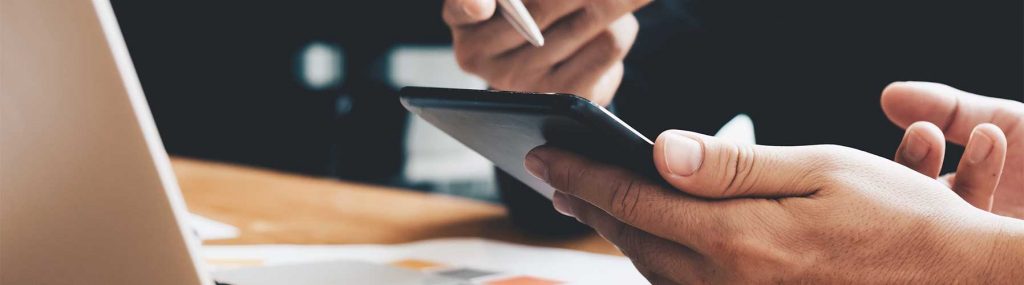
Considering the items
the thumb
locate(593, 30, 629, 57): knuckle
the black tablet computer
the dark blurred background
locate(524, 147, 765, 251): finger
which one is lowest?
the dark blurred background

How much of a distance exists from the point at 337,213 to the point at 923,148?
24.9 inches

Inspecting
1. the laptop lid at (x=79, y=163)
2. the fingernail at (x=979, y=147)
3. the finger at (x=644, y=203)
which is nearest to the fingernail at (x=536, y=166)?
Result: the finger at (x=644, y=203)

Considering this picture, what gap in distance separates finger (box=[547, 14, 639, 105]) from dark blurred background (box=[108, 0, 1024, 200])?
0.23 m

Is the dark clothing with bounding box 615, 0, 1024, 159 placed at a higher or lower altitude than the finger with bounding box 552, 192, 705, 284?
lower

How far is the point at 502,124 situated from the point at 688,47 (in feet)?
3.05

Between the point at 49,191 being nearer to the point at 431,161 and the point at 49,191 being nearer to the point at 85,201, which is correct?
the point at 85,201

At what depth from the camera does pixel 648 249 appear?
1.48 ft

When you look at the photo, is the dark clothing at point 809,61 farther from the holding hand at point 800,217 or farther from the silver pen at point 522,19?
the holding hand at point 800,217

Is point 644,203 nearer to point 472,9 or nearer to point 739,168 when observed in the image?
point 739,168

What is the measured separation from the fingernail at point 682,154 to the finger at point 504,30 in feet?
1.29

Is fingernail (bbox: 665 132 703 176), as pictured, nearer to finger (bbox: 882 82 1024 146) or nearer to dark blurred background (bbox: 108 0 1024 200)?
finger (bbox: 882 82 1024 146)

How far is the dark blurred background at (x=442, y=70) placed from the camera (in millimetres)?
1167

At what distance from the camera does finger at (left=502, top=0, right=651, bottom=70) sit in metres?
0.79

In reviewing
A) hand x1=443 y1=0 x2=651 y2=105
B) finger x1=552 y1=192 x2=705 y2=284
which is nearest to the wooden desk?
hand x1=443 y1=0 x2=651 y2=105
